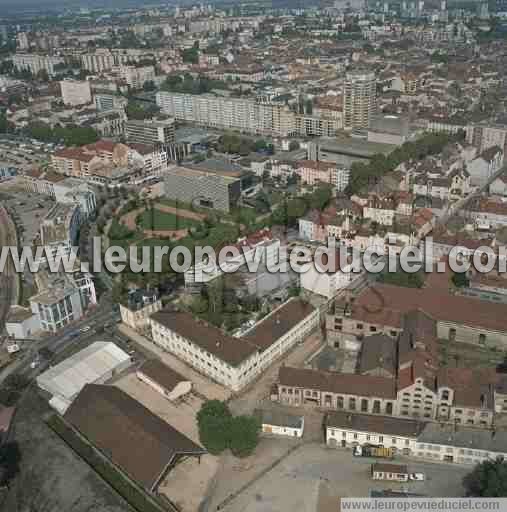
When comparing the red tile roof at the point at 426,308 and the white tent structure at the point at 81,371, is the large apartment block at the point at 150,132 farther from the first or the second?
the red tile roof at the point at 426,308

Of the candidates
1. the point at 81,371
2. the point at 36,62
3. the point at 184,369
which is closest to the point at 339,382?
the point at 184,369

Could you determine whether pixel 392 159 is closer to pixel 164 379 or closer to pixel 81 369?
pixel 164 379

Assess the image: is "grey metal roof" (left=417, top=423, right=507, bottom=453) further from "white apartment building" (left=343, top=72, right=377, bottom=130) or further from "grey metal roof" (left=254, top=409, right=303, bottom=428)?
"white apartment building" (left=343, top=72, right=377, bottom=130)

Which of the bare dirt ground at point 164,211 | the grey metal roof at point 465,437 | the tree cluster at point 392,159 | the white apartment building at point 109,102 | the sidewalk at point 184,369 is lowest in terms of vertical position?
the sidewalk at point 184,369

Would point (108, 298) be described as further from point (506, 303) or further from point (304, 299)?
point (506, 303)

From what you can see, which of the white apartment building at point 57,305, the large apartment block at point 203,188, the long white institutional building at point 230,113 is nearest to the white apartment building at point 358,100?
the long white institutional building at point 230,113

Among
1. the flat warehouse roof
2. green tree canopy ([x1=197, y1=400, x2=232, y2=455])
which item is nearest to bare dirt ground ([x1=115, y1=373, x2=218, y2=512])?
green tree canopy ([x1=197, y1=400, x2=232, y2=455])
